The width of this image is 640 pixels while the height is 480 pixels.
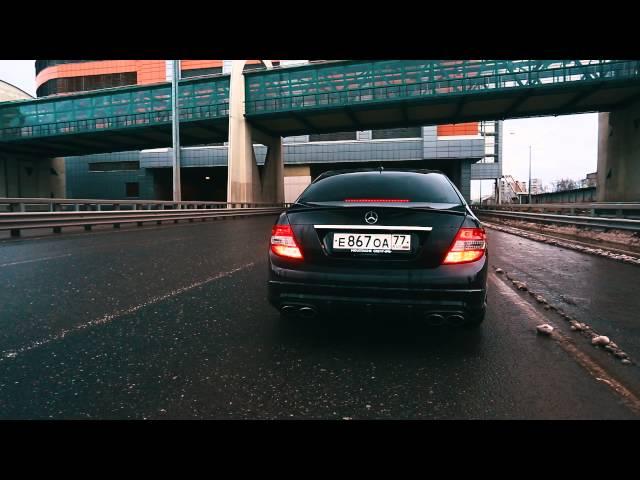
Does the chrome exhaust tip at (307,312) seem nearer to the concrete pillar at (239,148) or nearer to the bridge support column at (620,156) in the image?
the bridge support column at (620,156)

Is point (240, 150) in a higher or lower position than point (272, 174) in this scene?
higher

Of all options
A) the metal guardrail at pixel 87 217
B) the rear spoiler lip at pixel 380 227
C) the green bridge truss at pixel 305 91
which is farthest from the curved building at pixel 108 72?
the rear spoiler lip at pixel 380 227

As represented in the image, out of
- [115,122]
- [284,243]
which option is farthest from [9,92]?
[284,243]

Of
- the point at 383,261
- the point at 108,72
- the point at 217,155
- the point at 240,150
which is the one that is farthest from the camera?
the point at 108,72

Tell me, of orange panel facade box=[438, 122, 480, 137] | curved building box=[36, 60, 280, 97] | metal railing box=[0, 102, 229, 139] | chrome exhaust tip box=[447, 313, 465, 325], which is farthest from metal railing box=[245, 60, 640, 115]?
chrome exhaust tip box=[447, 313, 465, 325]

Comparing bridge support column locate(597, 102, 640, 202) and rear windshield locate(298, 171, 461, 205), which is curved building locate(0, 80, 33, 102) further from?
bridge support column locate(597, 102, 640, 202)

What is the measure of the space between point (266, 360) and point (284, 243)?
878mm

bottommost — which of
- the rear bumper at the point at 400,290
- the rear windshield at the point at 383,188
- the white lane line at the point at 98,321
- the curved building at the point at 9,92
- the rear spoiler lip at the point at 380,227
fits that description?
the white lane line at the point at 98,321

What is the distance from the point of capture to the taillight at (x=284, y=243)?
9.48 ft

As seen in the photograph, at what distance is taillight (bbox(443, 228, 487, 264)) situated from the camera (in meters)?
2.68

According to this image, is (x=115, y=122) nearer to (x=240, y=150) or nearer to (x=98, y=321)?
(x=240, y=150)

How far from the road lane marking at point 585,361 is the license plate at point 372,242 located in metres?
1.42

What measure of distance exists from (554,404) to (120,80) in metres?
63.1

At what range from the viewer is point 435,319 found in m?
2.62
